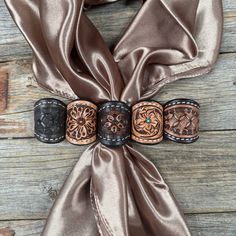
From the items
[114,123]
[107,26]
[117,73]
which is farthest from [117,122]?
[107,26]

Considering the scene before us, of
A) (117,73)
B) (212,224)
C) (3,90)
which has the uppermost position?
(117,73)

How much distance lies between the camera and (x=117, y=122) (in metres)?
0.69

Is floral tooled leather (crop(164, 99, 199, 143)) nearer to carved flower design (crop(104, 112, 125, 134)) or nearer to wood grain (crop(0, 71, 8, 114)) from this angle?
carved flower design (crop(104, 112, 125, 134))

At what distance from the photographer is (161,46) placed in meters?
0.76

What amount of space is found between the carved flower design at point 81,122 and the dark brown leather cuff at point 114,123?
0.07 feet

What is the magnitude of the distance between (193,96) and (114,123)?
8.2 inches

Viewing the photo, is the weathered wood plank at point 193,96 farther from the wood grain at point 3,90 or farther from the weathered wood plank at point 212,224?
the weathered wood plank at point 212,224

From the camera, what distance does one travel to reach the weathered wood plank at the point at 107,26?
808 millimetres

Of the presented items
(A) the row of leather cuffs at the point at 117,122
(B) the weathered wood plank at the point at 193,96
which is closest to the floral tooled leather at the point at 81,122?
(A) the row of leather cuffs at the point at 117,122

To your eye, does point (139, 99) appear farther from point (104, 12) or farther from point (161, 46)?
point (104, 12)

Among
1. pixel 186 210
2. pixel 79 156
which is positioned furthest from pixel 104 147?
pixel 186 210

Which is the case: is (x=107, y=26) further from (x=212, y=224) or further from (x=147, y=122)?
(x=212, y=224)

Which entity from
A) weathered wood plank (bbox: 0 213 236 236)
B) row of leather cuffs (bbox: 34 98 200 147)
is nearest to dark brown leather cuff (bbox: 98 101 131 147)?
row of leather cuffs (bbox: 34 98 200 147)

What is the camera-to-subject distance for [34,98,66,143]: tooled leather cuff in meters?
0.71
